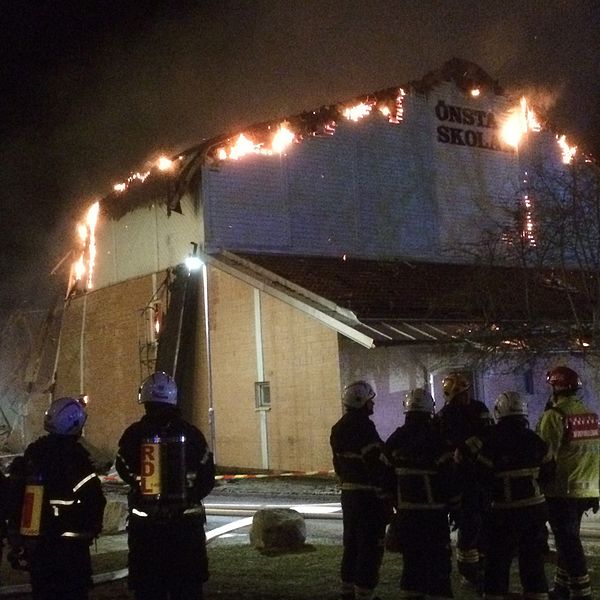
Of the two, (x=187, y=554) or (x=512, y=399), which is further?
(x=512, y=399)

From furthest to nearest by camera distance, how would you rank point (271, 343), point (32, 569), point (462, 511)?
point (271, 343), point (462, 511), point (32, 569)

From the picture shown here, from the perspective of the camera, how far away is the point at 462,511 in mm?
7426

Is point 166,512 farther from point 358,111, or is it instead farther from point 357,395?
point 358,111

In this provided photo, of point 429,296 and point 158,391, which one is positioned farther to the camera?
point 429,296

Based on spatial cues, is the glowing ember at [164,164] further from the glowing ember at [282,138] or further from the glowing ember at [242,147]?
the glowing ember at [282,138]

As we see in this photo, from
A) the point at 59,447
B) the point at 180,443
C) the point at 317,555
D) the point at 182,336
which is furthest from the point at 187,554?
the point at 182,336

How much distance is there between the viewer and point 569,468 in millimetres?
6699

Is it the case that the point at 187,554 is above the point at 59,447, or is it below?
below

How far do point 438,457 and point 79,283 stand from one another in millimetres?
19314

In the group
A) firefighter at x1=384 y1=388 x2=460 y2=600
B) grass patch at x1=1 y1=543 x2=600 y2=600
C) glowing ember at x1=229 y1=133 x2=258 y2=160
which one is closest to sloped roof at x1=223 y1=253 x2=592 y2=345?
glowing ember at x1=229 y1=133 x2=258 y2=160

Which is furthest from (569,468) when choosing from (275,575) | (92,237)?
(92,237)

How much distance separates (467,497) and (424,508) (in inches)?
59.6

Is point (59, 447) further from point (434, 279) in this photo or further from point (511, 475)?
point (434, 279)

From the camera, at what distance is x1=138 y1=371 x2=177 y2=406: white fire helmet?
18.5 ft
